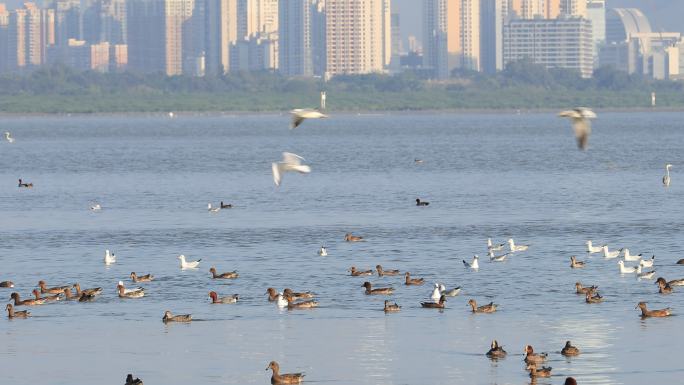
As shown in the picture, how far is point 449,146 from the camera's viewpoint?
127m

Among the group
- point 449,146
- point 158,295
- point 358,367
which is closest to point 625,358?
point 358,367

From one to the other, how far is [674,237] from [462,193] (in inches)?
875

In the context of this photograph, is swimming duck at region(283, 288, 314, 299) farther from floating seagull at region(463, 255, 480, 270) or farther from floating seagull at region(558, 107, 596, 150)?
floating seagull at region(558, 107, 596, 150)

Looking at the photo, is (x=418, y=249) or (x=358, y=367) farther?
(x=418, y=249)

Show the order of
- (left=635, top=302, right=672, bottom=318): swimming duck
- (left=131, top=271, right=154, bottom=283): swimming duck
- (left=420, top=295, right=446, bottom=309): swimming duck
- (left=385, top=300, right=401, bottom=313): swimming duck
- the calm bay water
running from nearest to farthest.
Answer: the calm bay water → (left=635, top=302, right=672, bottom=318): swimming duck → (left=385, top=300, right=401, bottom=313): swimming duck → (left=420, top=295, right=446, bottom=309): swimming duck → (left=131, top=271, right=154, bottom=283): swimming duck

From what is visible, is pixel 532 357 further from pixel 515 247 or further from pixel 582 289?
pixel 515 247

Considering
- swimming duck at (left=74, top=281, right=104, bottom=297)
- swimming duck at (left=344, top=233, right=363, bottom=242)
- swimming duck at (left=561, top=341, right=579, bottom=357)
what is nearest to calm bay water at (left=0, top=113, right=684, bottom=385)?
swimming duck at (left=561, top=341, right=579, bottom=357)

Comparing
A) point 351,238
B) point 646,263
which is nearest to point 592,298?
point 646,263

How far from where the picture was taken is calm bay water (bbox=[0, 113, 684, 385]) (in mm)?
29828

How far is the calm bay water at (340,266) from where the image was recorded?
2983cm

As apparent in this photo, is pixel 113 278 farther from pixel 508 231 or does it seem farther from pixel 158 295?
pixel 508 231

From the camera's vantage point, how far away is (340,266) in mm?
43812

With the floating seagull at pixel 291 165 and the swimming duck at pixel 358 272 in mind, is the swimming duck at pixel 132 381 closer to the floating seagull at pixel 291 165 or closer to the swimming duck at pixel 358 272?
the floating seagull at pixel 291 165

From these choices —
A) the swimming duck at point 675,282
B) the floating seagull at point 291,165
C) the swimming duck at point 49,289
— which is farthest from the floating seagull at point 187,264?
the floating seagull at point 291,165
